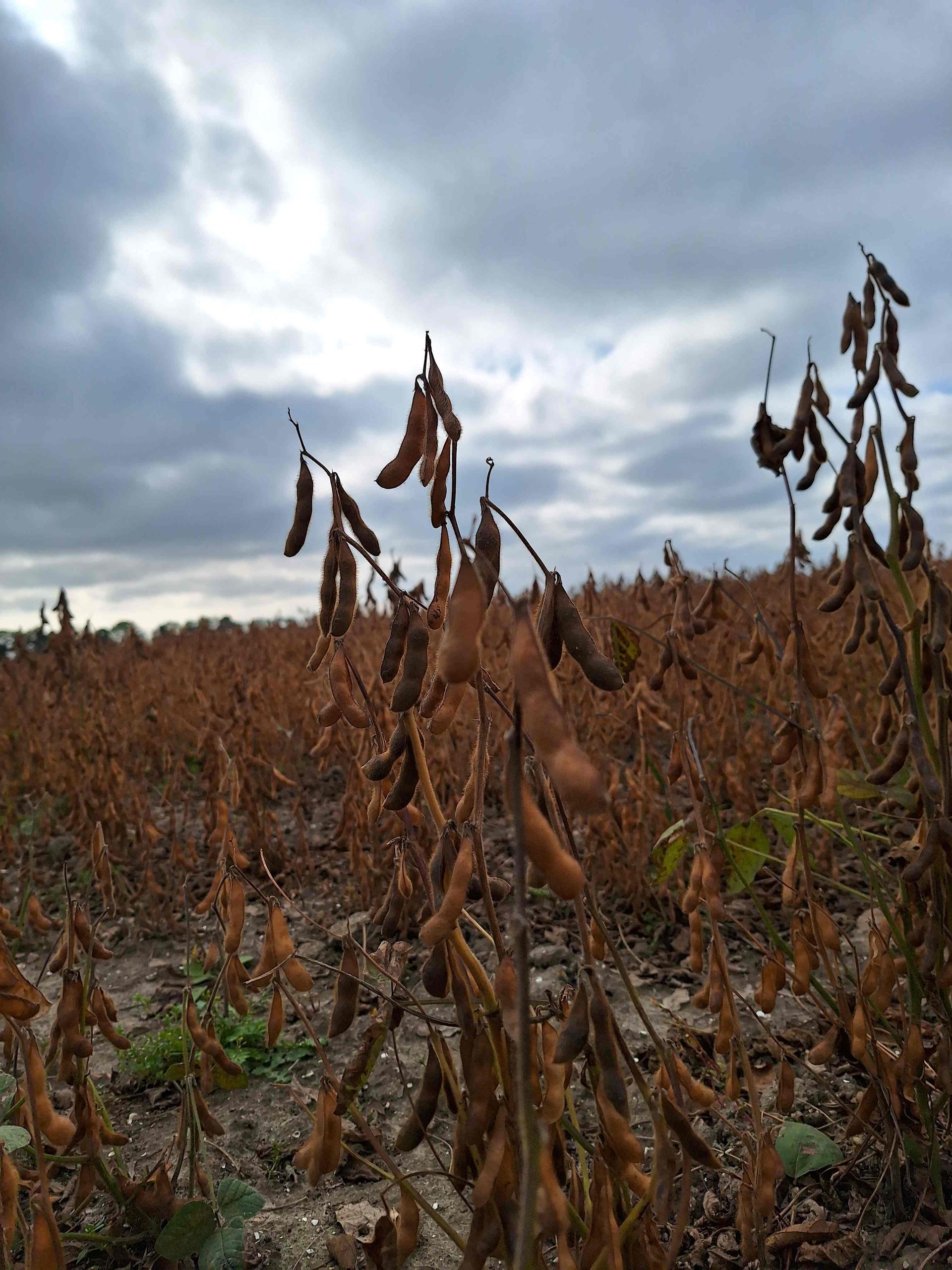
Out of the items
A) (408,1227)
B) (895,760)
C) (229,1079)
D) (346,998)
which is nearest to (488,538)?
(346,998)

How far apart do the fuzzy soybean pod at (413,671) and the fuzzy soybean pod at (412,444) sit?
0.73 ft

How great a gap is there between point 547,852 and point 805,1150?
1511mm

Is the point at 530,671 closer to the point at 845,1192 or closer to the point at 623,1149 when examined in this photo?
the point at 623,1149

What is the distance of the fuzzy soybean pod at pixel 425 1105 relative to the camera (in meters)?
1.14

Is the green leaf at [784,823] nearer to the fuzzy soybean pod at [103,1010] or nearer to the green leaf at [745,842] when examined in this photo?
the green leaf at [745,842]

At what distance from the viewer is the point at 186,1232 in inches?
61.5

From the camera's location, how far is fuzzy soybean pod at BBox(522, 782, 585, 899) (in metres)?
0.70

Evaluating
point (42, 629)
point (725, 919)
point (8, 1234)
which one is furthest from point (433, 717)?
point (42, 629)

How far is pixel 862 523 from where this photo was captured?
1789 mm

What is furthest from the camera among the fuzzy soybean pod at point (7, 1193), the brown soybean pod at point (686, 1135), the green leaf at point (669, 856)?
the green leaf at point (669, 856)

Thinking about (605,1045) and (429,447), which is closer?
(605,1045)

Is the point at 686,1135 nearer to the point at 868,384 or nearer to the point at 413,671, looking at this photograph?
the point at 413,671

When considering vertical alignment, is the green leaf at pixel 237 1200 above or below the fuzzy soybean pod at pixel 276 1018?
below

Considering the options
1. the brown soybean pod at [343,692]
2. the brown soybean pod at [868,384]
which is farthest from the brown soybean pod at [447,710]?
the brown soybean pod at [868,384]
